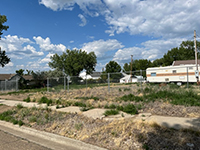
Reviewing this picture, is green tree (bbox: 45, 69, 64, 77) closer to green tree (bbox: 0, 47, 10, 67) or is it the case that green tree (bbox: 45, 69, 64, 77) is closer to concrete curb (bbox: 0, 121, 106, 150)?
green tree (bbox: 0, 47, 10, 67)

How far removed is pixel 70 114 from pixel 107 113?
1.69m

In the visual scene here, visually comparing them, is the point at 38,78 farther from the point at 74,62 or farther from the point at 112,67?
the point at 112,67

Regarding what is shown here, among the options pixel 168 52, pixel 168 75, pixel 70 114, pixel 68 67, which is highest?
pixel 168 52

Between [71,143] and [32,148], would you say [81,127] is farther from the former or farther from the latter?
[32,148]

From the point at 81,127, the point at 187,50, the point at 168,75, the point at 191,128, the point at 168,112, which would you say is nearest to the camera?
the point at 191,128

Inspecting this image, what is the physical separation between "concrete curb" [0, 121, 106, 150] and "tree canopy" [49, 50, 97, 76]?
→ 4018cm

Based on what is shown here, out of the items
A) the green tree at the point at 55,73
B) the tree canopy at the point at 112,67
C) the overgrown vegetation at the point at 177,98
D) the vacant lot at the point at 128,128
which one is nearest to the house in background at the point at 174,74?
the overgrown vegetation at the point at 177,98

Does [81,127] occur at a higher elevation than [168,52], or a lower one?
lower

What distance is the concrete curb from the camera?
456 cm

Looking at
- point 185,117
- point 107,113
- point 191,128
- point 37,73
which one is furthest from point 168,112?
point 37,73

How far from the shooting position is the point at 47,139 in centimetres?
540

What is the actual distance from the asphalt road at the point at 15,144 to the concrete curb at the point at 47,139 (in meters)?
0.20

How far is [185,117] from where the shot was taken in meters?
5.74

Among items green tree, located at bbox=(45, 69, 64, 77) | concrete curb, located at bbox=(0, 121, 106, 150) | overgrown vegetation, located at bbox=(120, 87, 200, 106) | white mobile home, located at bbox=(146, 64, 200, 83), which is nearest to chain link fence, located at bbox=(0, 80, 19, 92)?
concrete curb, located at bbox=(0, 121, 106, 150)
